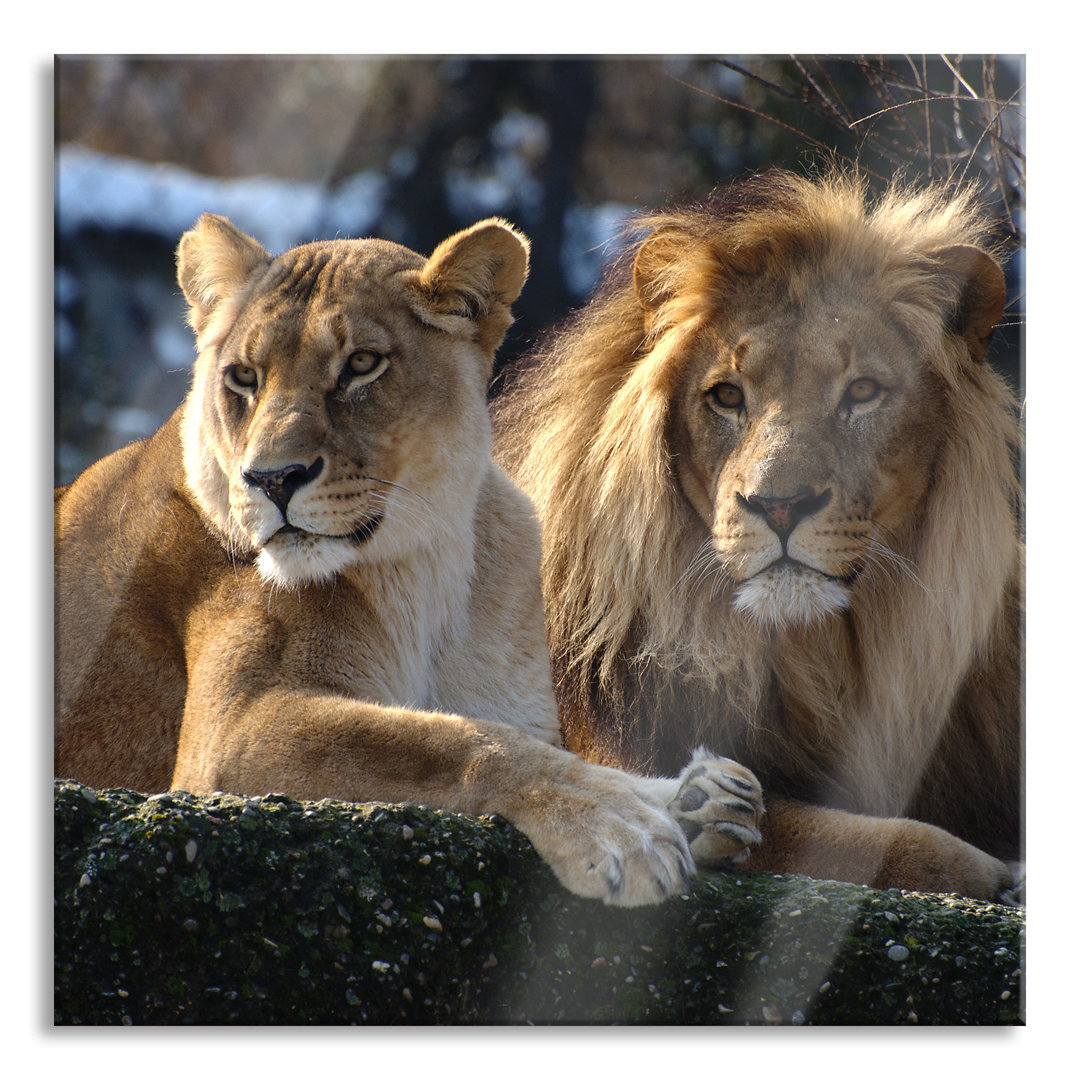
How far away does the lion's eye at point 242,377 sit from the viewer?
2416 mm

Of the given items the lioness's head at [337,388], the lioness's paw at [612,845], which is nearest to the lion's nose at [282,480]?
the lioness's head at [337,388]

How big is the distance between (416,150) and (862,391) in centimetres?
102

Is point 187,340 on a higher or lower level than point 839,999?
higher

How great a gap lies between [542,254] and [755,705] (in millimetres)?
1072

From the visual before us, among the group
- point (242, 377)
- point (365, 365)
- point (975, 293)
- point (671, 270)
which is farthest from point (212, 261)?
point (975, 293)

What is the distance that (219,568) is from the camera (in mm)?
2527

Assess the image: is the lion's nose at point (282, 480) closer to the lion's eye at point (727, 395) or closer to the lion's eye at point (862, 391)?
the lion's eye at point (727, 395)

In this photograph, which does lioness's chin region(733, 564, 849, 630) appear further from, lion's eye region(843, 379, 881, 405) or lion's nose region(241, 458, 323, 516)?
lion's nose region(241, 458, 323, 516)

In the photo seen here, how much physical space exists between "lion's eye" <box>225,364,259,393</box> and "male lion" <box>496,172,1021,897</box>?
0.75 meters

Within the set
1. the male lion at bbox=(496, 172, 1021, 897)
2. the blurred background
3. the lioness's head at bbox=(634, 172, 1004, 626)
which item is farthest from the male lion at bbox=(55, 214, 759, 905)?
the lioness's head at bbox=(634, 172, 1004, 626)

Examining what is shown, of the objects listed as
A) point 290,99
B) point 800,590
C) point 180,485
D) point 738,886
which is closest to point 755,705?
point 800,590

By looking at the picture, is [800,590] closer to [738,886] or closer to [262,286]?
[738,886]

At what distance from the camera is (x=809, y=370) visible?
2416 mm

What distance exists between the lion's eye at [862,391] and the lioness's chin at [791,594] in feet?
1.11
